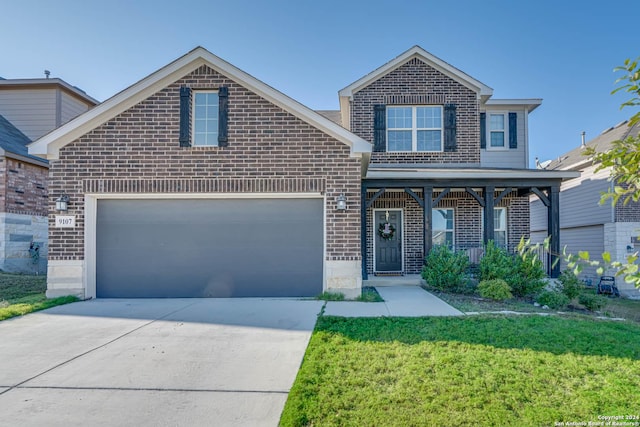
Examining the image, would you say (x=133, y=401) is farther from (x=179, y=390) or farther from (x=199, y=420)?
(x=199, y=420)

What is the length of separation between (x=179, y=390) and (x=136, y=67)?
11423 mm

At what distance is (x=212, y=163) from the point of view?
790 centimetres

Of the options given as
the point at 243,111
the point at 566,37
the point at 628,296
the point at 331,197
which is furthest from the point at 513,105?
the point at 243,111

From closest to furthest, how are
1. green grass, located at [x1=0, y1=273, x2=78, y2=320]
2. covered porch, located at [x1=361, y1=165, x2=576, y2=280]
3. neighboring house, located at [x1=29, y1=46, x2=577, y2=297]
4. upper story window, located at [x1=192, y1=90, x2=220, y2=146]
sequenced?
green grass, located at [x1=0, y1=273, x2=78, y2=320] < neighboring house, located at [x1=29, y1=46, x2=577, y2=297] < upper story window, located at [x1=192, y1=90, x2=220, y2=146] < covered porch, located at [x1=361, y1=165, x2=576, y2=280]

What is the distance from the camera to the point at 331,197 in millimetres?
7867

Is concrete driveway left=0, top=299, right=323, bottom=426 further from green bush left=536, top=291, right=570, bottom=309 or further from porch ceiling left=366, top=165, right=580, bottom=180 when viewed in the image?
green bush left=536, top=291, right=570, bottom=309

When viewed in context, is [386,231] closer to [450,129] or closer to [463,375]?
[450,129]

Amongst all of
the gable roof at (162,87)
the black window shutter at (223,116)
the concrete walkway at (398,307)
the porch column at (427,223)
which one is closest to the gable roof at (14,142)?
the gable roof at (162,87)

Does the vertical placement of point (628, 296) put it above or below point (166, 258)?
below

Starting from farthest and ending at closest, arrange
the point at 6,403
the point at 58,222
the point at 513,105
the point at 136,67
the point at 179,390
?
1. the point at 513,105
2. the point at 136,67
3. the point at 58,222
4. the point at 179,390
5. the point at 6,403

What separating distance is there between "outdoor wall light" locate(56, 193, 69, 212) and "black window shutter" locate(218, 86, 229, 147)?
3346mm

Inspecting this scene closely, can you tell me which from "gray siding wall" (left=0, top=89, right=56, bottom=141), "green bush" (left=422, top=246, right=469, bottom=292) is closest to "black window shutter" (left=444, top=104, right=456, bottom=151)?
"green bush" (left=422, top=246, right=469, bottom=292)

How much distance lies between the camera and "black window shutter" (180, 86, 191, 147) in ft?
26.0

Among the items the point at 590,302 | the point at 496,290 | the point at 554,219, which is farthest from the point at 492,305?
the point at 554,219
